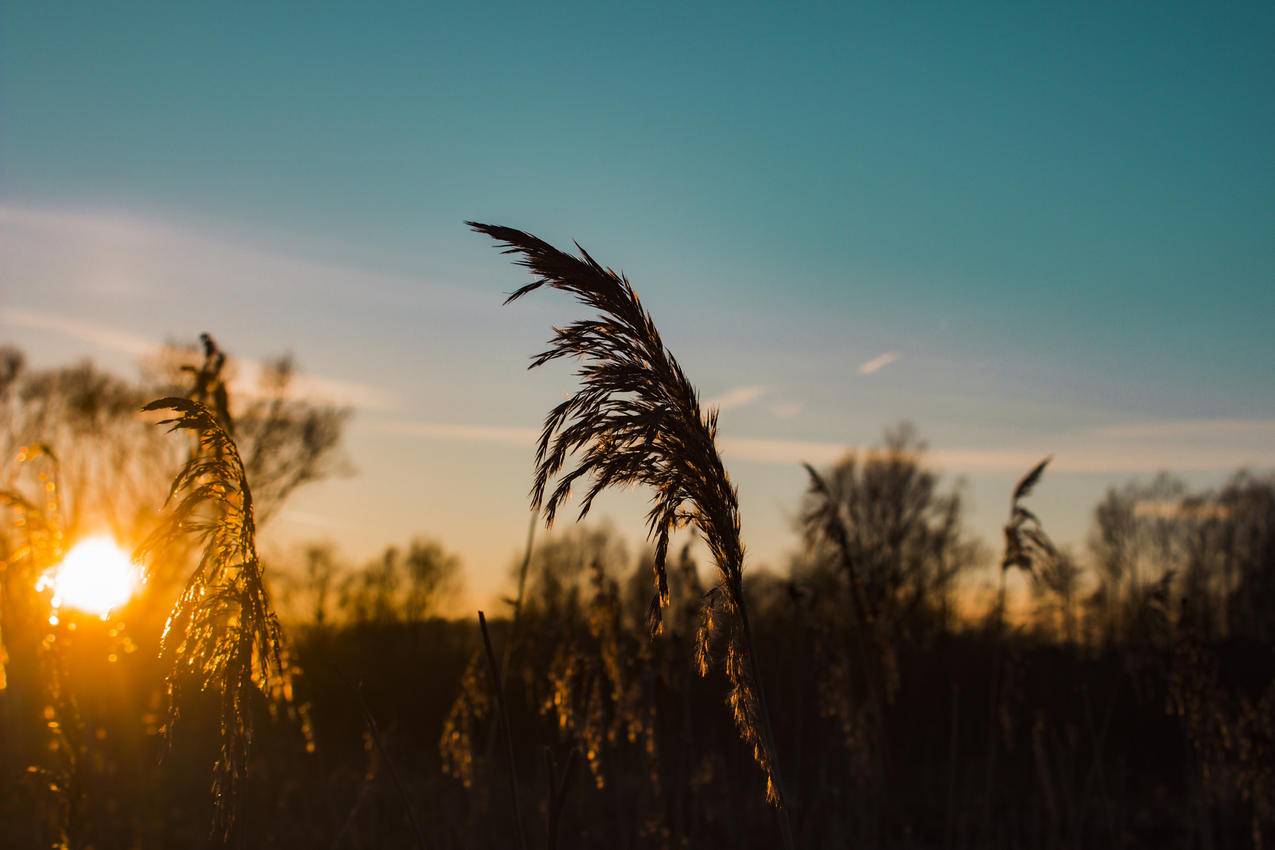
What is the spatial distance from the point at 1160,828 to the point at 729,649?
11.0 metres

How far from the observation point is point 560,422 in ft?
8.97

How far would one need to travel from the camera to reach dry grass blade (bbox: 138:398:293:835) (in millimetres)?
2566

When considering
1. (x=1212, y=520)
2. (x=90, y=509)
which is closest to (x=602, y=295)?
(x=90, y=509)

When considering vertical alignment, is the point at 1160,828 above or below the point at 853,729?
below

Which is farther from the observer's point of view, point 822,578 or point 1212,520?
point 1212,520

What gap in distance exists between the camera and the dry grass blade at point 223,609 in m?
2.57

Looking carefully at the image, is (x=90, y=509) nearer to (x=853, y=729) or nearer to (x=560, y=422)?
(x=853, y=729)

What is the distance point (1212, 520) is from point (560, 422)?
60670 mm

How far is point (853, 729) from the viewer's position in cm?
569

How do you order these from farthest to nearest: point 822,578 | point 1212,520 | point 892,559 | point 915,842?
1. point 1212,520
2. point 892,559
3. point 915,842
4. point 822,578

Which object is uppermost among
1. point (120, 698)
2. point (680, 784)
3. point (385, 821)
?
point (120, 698)

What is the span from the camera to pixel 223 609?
269 cm

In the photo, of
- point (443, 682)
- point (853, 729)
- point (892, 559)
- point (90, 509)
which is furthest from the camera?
point (892, 559)

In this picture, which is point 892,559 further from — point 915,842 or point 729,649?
point 729,649
